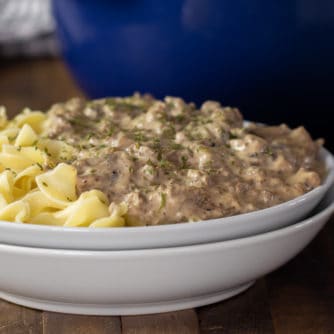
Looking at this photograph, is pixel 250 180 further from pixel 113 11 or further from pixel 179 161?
pixel 113 11

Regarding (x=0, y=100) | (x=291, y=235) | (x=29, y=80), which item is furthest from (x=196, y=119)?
(x=29, y=80)

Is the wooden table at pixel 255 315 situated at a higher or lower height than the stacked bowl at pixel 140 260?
lower

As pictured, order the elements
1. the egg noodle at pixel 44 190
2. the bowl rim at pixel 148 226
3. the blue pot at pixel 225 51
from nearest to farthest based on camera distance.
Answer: the bowl rim at pixel 148 226, the egg noodle at pixel 44 190, the blue pot at pixel 225 51

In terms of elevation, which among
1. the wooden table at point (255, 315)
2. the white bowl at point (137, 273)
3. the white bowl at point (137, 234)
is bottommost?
the wooden table at point (255, 315)

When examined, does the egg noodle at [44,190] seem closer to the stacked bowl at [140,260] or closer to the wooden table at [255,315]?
the stacked bowl at [140,260]

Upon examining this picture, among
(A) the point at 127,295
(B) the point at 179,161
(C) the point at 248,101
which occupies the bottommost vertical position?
(C) the point at 248,101

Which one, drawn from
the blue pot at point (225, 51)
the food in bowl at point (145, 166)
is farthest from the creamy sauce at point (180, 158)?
the blue pot at point (225, 51)

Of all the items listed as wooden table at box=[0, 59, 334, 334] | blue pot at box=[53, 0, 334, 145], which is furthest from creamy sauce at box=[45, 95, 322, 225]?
blue pot at box=[53, 0, 334, 145]

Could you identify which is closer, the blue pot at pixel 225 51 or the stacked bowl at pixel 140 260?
the stacked bowl at pixel 140 260
